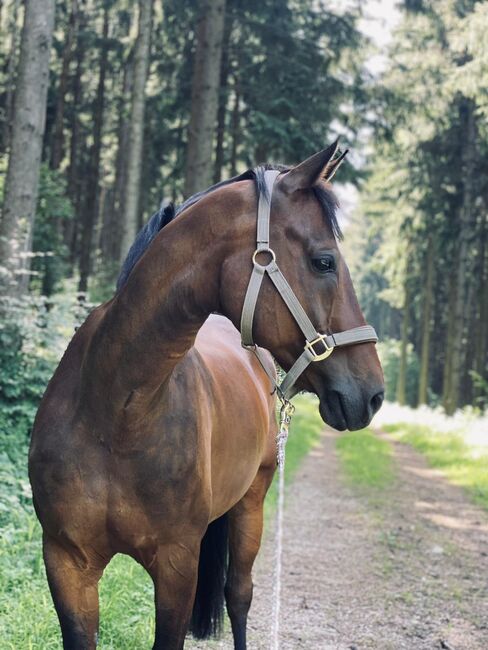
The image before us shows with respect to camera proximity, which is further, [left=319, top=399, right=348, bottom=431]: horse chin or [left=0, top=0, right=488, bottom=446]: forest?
[left=0, top=0, right=488, bottom=446]: forest

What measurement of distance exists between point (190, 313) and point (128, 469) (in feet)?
2.13

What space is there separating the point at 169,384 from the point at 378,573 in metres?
4.51

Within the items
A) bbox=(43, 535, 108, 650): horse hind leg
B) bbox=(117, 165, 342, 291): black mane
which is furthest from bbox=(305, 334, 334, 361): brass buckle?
bbox=(43, 535, 108, 650): horse hind leg

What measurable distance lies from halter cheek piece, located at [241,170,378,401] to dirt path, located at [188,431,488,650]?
2762mm

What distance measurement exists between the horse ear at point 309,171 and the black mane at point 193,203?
0.16 ft

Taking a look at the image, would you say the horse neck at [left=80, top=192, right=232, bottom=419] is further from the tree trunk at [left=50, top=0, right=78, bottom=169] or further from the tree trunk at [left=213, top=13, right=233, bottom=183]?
the tree trunk at [left=50, top=0, right=78, bottom=169]

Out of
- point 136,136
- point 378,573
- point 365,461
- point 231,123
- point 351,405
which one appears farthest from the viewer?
point 231,123

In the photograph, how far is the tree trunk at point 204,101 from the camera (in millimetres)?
11102

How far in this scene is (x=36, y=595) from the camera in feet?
14.5

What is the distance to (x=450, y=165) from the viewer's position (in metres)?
22.4

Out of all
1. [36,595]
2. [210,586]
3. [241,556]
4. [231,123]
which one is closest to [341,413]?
[241,556]

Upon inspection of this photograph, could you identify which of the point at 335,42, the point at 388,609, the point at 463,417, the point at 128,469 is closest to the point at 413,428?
the point at 463,417

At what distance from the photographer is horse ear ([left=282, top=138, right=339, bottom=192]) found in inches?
97.7

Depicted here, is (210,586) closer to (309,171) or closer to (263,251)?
(263,251)
